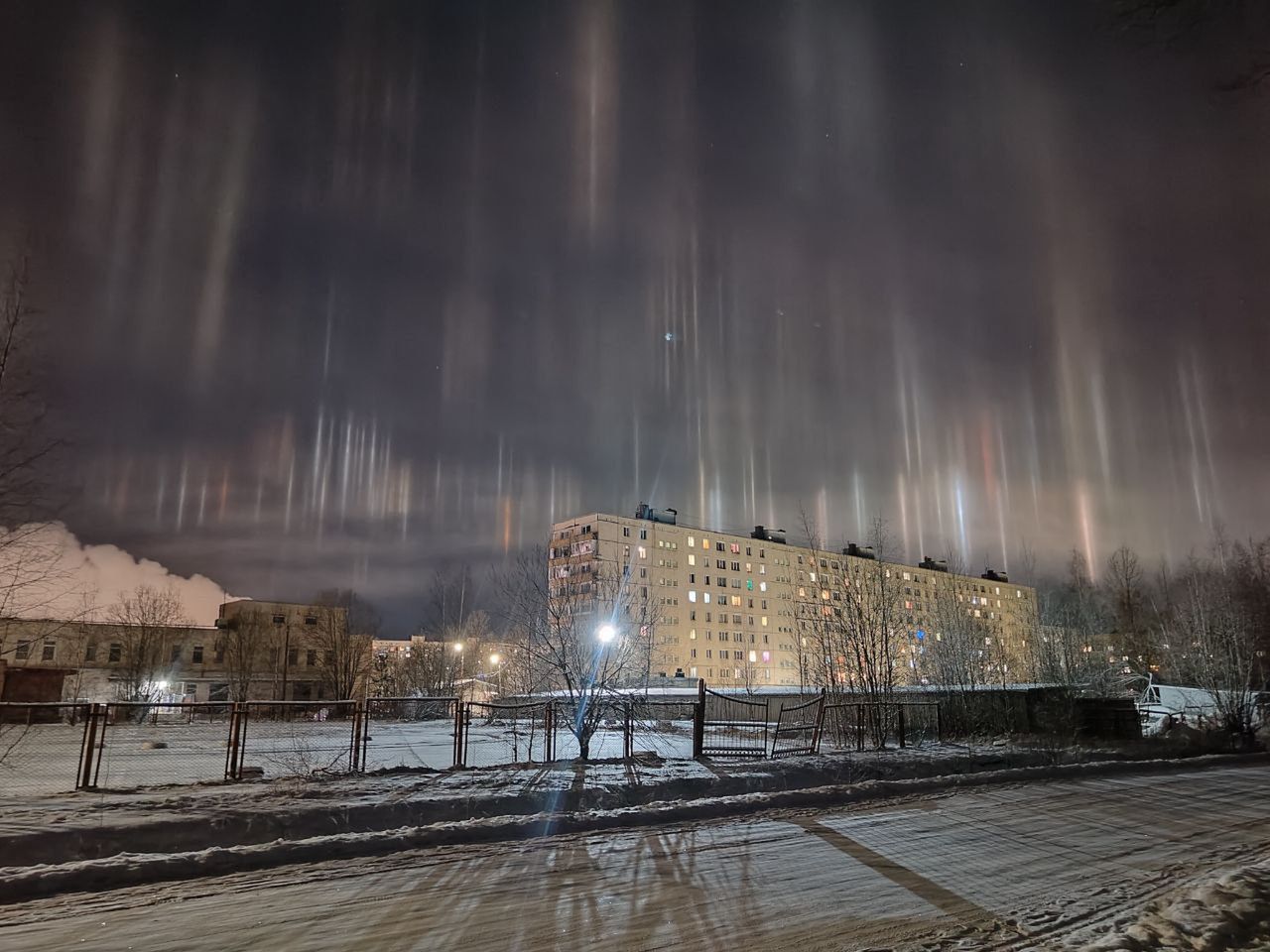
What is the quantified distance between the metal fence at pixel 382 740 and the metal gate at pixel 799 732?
2.7 inches

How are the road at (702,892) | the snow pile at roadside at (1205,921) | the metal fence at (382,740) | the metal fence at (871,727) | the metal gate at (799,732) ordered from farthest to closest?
the metal fence at (871,727)
the metal gate at (799,732)
the metal fence at (382,740)
the road at (702,892)
the snow pile at roadside at (1205,921)

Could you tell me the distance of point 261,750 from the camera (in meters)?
20.6

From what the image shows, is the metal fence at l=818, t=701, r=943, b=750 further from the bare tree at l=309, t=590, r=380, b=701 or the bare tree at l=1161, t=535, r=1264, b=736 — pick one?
the bare tree at l=309, t=590, r=380, b=701

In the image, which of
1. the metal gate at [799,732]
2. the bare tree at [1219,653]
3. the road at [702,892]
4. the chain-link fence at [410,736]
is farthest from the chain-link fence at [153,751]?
the bare tree at [1219,653]

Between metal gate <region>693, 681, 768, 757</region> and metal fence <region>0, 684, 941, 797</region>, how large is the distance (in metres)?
0.05

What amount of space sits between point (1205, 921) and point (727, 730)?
17201 millimetres

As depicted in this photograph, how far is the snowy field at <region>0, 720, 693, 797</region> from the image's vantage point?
14953 millimetres

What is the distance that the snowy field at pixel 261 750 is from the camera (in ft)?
49.1

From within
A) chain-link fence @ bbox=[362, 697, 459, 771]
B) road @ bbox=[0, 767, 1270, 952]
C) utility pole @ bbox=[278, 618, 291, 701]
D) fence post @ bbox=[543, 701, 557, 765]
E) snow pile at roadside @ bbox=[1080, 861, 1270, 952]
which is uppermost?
utility pole @ bbox=[278, 618, 291, 701]

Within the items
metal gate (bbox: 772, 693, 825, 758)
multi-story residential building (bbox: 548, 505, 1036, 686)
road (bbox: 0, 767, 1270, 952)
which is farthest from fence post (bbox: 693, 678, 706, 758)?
multi-story residential building (bbox: 548, 505, 1036, 686)

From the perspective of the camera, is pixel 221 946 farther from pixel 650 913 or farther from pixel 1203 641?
pixel 1203 641

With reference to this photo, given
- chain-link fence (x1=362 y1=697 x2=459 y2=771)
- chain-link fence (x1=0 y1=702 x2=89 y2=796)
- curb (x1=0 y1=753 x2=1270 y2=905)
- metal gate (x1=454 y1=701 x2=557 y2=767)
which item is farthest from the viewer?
chain-link fence (x1=362 y1=697 x2=459 y2=771)

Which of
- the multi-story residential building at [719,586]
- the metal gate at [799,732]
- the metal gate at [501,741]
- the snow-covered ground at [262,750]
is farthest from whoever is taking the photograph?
the multi-story residential building at [719,586]

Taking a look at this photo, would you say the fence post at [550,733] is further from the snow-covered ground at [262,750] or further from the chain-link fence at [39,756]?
the chain-link fence at [39,756]
